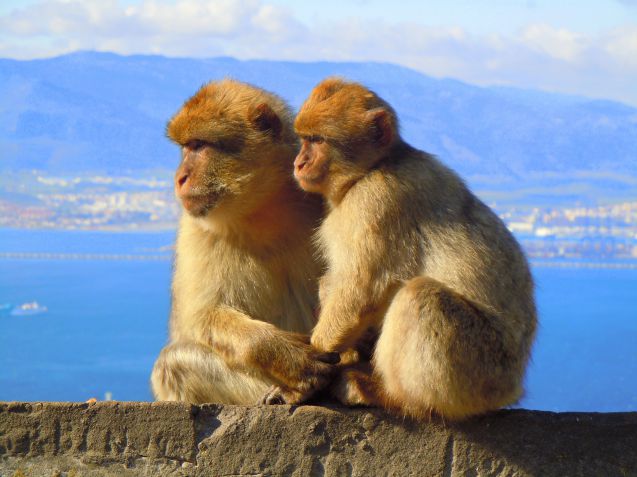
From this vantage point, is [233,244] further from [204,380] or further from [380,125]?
[380,125]

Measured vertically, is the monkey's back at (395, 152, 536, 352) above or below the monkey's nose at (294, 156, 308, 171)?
below

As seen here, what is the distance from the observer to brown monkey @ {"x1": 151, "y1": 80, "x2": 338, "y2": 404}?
3.57 m

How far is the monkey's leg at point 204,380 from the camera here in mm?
3574

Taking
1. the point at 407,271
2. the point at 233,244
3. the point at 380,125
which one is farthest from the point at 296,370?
the point at 380,125

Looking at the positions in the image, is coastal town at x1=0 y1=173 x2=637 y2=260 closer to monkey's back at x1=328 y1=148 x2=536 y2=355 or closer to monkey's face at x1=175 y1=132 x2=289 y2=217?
monkey's face at x1=175 y1=132 x2=289 y2=217

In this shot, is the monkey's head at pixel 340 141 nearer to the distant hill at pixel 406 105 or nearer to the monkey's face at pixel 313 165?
the monkey's face at pixel 313 165

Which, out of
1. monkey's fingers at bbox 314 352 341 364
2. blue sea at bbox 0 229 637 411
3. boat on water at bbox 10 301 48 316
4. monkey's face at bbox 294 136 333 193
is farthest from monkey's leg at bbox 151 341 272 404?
boat on water at bbox 10 301 48 316

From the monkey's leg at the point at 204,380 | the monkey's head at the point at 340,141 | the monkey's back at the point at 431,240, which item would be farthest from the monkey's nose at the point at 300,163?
the monkey's leg at the point at 204,380

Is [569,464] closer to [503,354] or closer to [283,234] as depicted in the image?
[503,354]

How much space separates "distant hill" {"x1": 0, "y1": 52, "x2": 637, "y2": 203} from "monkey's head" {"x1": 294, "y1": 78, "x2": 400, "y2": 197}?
93.1ft

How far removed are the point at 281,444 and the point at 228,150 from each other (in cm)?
119

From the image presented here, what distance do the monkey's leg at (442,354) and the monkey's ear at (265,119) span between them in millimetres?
1000

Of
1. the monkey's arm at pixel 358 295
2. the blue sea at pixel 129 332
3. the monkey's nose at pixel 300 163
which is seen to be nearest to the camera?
the monkey's arm at pixel 358 295

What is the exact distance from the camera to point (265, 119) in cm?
372
